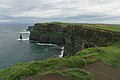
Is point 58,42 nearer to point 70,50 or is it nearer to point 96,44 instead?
point 70,50

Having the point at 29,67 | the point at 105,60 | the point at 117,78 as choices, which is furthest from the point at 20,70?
the point at 105,60

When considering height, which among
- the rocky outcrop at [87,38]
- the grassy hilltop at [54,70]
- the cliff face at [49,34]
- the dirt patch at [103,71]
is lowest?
the cliff face at [49,34]

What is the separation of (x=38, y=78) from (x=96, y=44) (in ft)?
128

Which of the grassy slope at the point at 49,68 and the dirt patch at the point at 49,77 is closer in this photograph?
the dirt patch at the point at 49,77

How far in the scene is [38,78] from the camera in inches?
635

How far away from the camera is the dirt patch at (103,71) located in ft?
62.1

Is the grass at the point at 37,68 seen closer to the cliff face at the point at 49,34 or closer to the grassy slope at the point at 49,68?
the grassy slope at the point at 49,68

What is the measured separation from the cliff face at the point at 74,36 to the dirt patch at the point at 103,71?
24.9 m

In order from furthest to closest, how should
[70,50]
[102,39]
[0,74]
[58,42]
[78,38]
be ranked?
[58,42] → [70,50] → [78,38] → [102,39] → [0,74]

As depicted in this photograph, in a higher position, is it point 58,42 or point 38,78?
point 38,78

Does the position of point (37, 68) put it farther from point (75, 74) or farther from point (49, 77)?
point (75, 74)

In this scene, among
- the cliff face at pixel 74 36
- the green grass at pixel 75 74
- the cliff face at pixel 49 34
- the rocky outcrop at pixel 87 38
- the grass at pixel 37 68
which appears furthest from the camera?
the cliff face at pixel 49 34

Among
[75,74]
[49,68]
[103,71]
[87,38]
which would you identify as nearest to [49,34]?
[87,38]

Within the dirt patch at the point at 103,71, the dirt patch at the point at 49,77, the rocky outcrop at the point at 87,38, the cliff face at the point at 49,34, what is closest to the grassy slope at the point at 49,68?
the dirt patch at the point at 49,77
